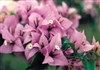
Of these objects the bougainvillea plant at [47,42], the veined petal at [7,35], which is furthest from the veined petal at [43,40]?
the veined petal at [7,35]

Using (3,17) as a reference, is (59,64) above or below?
below

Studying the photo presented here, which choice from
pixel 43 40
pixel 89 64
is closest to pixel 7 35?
pixel 43 40

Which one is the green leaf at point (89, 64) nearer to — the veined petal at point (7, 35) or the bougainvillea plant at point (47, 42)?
the bougainvillea plant at point (47, 42)

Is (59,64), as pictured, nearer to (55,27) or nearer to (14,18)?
(55,27)

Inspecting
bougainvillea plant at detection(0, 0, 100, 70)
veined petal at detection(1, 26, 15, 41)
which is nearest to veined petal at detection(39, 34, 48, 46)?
bougainvillea plant at detection(0, 0, 100, 70)

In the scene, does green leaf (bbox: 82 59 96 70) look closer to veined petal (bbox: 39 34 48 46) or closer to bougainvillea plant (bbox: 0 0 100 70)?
bougainvillea plant (bbox: 0 0 100 70)

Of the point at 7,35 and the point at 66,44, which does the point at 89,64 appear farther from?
the point at 7,35

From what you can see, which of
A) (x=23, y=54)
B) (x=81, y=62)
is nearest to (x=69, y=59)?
(x=81, y=62)

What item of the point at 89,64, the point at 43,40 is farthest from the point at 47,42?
the point at 89,64

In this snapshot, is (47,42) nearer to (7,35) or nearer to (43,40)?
(43,40)
